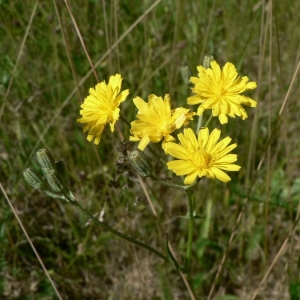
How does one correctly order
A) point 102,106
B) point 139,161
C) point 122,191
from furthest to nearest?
1. point 122,191
2. point 102,106
3. point 139,161

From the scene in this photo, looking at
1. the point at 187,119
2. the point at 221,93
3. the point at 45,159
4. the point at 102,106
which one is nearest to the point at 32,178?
the point at 45,159

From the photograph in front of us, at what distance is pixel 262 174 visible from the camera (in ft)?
6.79

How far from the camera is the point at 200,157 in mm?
1064

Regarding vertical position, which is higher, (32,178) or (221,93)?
(221,93)

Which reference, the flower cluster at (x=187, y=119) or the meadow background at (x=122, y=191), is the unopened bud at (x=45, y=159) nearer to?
the flower cluster at (x=187, y=119)

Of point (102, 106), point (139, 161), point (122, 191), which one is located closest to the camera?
point (139, 161)

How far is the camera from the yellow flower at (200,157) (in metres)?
1.05

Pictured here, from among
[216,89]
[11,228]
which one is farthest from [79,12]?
[216,89]

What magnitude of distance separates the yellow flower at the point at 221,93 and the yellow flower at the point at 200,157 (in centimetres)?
7

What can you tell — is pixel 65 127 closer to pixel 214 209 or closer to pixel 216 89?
pixel 214 209

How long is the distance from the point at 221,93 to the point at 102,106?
310 millimetres

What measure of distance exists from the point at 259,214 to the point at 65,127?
947 millimetres

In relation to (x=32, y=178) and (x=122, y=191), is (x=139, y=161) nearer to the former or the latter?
(x=32, y=178)

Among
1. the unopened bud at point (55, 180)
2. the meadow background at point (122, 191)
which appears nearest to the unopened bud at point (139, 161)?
the unopened bud at point (55, 180)
